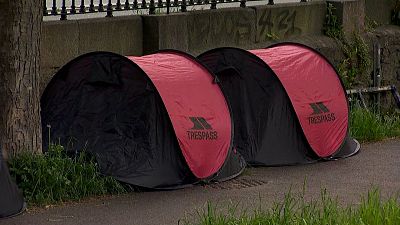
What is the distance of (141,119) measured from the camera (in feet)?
36.0

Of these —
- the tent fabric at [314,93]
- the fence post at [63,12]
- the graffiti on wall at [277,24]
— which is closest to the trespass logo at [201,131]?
the tent fabric at [314,93]

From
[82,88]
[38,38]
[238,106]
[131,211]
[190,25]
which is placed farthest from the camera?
[190,25]

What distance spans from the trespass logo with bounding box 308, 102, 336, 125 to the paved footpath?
45 centimetres

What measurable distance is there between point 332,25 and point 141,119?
5.49 m

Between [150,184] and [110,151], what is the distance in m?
0.48

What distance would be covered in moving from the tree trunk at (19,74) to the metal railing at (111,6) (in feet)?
5.88

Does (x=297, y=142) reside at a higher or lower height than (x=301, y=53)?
lower

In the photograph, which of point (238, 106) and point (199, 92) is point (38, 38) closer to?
A: point (199, 92)

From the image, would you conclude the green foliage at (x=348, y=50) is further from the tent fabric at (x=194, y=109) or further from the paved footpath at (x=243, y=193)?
the tent fabric at (x=194, y=109)

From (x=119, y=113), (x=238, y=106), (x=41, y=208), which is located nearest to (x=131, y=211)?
(x=41, y=208)

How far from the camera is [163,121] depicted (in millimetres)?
10930

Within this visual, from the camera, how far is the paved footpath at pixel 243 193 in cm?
961

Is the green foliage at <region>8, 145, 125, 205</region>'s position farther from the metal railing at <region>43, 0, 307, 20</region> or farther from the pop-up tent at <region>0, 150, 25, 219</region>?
the metal railing at <region>43, 0, 307, 20</region>

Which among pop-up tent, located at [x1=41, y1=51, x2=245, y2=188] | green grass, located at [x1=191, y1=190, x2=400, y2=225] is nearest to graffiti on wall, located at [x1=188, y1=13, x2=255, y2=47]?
pop-up tent, located at [x1=41, y1=51, x2=245, y2=188]
